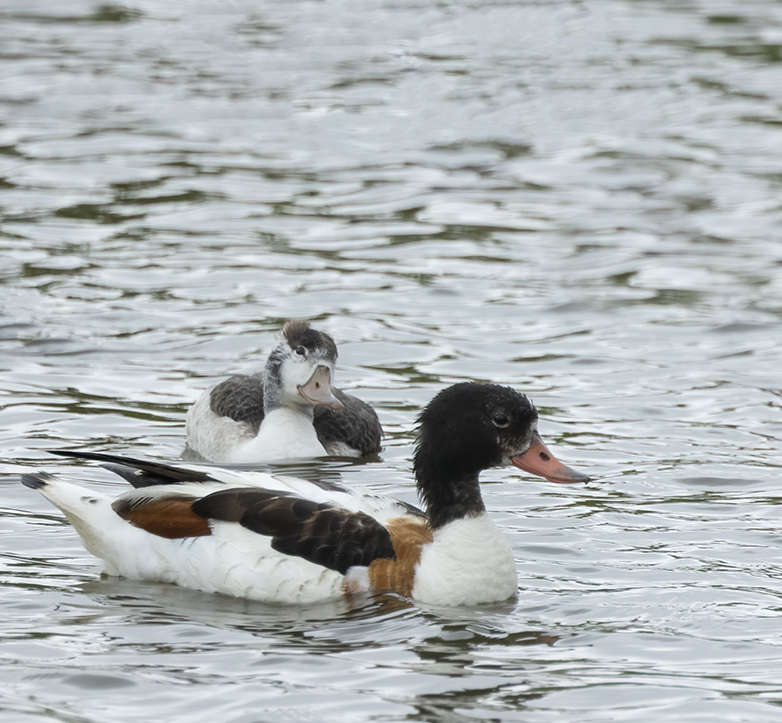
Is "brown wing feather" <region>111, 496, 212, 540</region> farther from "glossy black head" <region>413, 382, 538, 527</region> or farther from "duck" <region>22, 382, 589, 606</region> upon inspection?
"glossy black head" <region>413, 382, 538, 527</region>

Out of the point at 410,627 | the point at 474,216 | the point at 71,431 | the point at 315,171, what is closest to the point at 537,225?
the point at 474,216

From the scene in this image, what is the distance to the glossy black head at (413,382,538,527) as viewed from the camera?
8.65 m

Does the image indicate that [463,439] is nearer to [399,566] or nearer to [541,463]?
[541,463]

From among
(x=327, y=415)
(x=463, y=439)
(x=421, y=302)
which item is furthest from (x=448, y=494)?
(x=421, y=302)

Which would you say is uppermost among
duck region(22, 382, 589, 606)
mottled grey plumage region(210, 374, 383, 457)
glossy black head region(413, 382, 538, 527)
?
glossy black head region(413, 382, 538, 527)

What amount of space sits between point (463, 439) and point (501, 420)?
0.25 metres

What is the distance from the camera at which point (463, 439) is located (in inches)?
340

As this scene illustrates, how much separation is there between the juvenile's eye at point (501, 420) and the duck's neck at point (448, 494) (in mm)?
299

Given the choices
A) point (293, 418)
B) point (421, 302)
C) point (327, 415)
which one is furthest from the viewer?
point (421, 302)

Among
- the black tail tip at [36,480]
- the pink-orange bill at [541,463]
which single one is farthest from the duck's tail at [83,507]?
the pink-orange bill at [541,463]

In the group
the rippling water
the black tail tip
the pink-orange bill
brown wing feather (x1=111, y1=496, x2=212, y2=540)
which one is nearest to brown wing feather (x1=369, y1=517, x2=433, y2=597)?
the rippling water

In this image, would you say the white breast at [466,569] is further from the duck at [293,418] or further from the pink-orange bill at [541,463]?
the duck at [293,418]

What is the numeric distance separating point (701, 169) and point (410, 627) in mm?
14253

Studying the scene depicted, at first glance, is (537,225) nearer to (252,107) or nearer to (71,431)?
(252,107)
